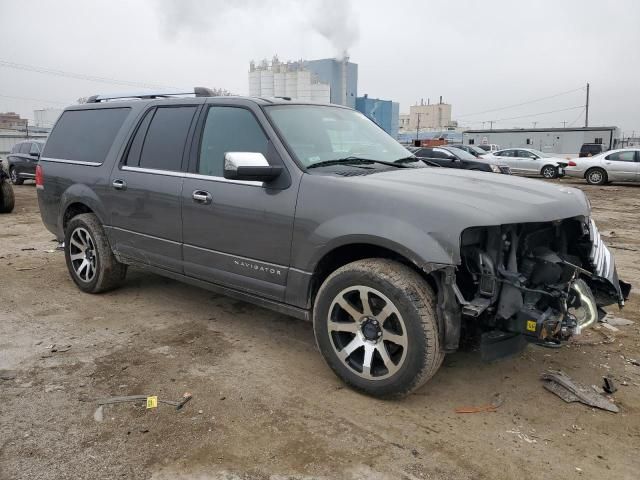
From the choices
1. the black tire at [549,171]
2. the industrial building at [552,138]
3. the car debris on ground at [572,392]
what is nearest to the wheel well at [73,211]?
the car debris on ground at [572,392]

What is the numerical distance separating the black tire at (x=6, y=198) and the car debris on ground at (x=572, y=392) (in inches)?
444

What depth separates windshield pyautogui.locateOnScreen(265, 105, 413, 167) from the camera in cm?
377

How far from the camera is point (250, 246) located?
376 centimetres

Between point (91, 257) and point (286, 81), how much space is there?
3951cm

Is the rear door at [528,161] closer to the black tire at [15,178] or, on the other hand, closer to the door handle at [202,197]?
the black tire at [15,178]

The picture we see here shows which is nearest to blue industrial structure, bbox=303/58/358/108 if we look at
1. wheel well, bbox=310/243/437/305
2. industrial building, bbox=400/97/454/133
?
wheel well, bbox=310/243/437/305

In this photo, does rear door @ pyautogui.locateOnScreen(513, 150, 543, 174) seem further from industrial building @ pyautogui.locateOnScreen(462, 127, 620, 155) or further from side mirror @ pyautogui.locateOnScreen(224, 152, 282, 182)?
industrial building @ pyautogui.locateOnScreen(462, 127, 620, 155)

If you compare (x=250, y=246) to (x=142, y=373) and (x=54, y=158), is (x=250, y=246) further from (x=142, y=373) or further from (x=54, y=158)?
(x=54, y=158)

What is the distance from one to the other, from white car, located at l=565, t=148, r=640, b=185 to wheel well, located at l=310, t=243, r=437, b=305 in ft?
63.4

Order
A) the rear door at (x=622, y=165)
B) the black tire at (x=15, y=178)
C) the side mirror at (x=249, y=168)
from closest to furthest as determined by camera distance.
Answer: the side mirror at (x=249, y=168)
the black tire at (x=15, y=178)
the rear door at (x=622, y=165)

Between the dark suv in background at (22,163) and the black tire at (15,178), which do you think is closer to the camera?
the dark suv in background at (22,163)

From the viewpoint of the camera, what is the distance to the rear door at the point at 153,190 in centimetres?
429

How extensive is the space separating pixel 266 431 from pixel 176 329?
1.79m

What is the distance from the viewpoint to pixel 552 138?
161 feet
